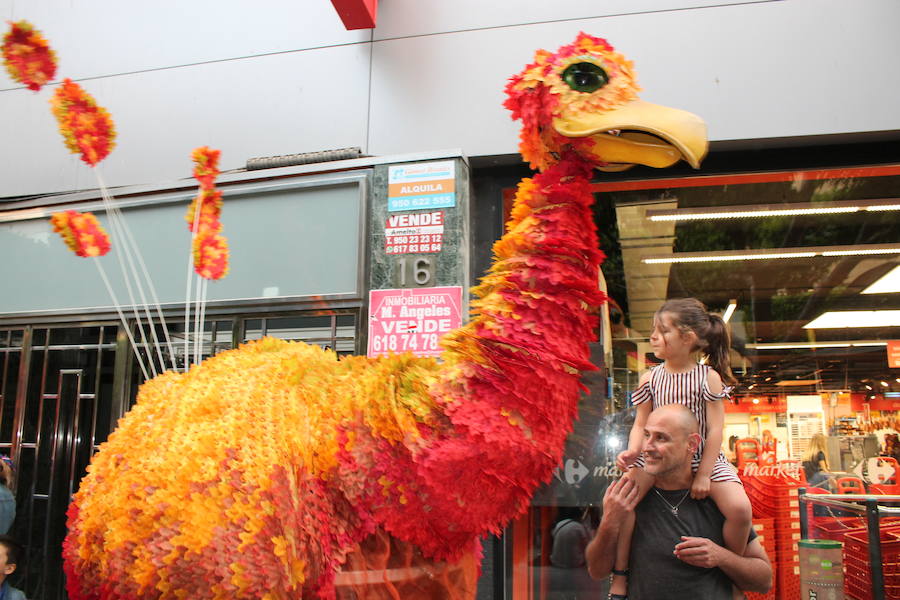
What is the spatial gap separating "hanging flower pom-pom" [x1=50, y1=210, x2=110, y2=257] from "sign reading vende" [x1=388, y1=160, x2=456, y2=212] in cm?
152

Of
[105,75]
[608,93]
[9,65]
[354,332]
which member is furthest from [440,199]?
[105,75]

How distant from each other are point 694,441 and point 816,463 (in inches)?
81.3

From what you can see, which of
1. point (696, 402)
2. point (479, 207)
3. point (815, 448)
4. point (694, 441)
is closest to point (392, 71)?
point (479, 207)

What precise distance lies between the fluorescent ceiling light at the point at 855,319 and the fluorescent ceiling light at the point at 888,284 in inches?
4.2

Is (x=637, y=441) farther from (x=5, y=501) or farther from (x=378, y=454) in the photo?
(x=5, y=501)

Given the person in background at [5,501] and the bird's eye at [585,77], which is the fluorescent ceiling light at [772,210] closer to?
the bird's eye at [585,77]

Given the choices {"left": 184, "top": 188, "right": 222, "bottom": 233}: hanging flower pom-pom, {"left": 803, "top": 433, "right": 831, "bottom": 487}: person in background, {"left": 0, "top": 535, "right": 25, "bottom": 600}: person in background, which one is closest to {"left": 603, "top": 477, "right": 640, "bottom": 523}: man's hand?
{"left": 184, "top": 188, "right": 222, "bottom": 233}: hanging flower pom-pom

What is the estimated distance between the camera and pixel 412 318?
3.51m

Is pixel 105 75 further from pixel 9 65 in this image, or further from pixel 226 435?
pixel 226 435

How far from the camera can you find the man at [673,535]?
1.79 metres

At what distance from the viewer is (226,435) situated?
1855mm

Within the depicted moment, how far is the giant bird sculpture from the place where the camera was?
5.73 feet

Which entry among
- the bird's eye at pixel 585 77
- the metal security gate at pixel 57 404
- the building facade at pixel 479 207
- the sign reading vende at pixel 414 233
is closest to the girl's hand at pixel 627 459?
the bird's eye at pixel 585 77

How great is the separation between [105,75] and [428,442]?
386cm
